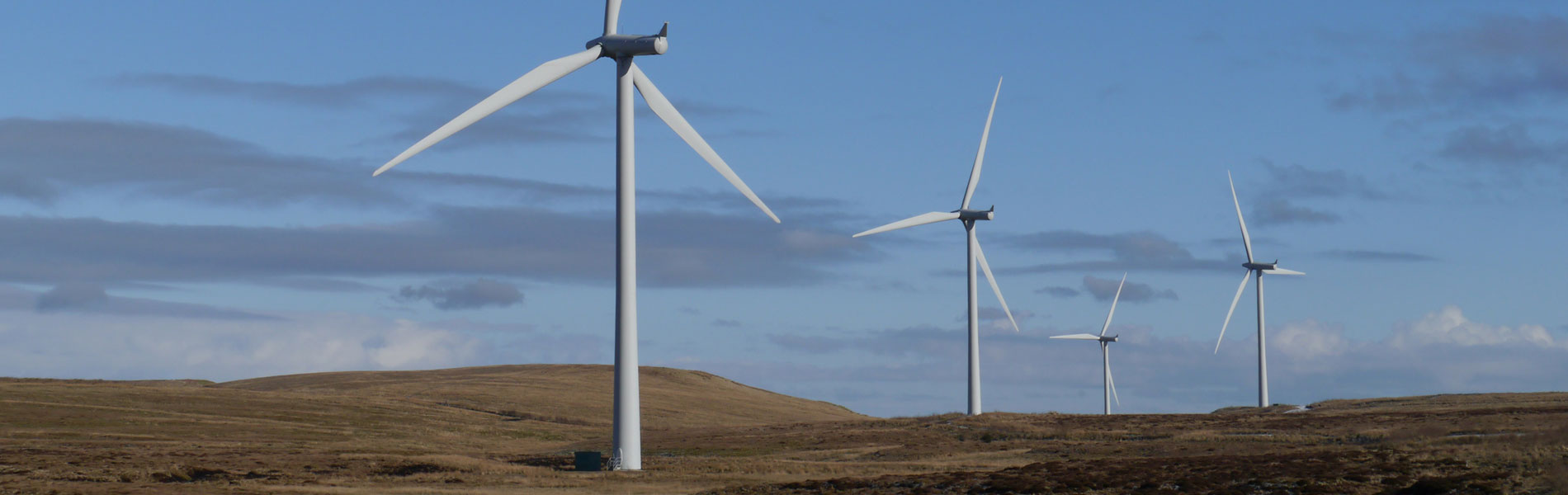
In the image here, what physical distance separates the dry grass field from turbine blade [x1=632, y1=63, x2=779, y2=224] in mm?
10741

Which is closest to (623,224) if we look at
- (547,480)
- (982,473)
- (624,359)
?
(624,359)

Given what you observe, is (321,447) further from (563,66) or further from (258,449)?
(563,66)

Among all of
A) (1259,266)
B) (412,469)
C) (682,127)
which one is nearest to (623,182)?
(682,127)

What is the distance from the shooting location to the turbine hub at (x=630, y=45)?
5178cm

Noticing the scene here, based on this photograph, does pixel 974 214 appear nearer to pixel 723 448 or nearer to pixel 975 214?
pixel 975 214

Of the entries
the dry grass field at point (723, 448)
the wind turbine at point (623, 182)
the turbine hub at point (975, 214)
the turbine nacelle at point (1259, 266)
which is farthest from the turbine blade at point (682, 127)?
the turbine nacelle at point (1259, 266)

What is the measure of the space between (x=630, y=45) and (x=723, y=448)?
25.5m

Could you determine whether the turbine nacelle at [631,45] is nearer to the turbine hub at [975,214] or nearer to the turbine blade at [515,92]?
the turbine blade at [515,92]

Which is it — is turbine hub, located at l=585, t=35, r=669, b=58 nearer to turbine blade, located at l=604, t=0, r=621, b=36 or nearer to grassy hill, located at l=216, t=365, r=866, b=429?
turbine blade, located at l=604, t=0, r=621, b=36

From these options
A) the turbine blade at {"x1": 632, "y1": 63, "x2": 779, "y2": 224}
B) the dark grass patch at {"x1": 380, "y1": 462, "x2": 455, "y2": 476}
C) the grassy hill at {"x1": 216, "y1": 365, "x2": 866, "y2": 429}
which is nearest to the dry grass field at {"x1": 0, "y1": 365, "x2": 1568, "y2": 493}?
the dark grass patch at {"x1": 380, "y1": 462, "x2": 455, "y2": 476}

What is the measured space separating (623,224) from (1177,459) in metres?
20.7

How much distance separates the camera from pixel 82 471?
5006cm

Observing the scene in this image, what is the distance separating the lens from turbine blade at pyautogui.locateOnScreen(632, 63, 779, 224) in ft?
176

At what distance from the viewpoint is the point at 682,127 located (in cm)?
5450
